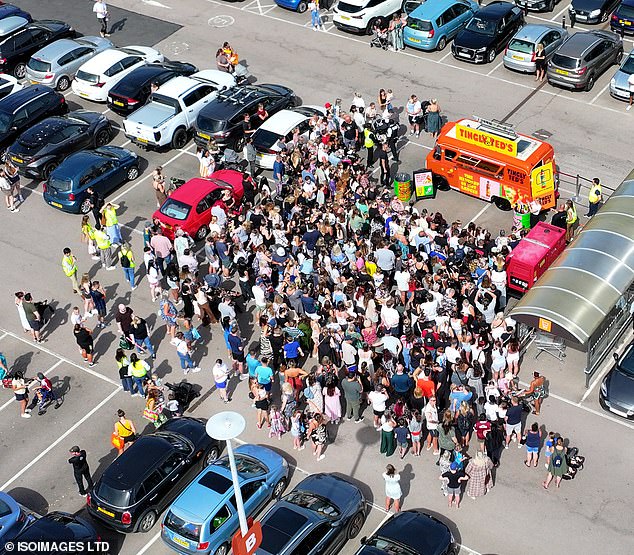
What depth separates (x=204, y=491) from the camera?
2069 cm

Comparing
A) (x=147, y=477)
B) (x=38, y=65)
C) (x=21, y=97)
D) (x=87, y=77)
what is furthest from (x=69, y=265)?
(x=38, y=65)

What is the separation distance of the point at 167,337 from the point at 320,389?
583 centimetres

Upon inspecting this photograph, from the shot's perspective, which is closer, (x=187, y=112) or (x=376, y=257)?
(x=376, y=257)

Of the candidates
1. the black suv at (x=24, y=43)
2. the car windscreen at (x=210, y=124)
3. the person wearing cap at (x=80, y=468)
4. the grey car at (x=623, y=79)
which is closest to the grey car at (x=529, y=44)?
the grey car at (x=623, y=79)

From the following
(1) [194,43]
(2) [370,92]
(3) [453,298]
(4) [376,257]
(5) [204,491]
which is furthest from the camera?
(1) [194,43]

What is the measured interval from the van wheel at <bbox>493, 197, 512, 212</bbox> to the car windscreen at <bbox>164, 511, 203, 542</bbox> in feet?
48.4

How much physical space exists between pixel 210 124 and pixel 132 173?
3055mm

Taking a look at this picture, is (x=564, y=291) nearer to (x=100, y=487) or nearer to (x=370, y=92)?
(x=100, y=487)

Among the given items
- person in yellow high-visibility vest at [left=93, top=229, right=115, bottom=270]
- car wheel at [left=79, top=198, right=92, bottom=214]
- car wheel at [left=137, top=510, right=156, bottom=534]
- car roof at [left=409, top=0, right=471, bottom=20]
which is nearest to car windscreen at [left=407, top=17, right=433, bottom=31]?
car roof at [left=409, top=0, right=471, bottom=20]

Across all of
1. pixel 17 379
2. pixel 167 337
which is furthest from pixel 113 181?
pixel 17 379

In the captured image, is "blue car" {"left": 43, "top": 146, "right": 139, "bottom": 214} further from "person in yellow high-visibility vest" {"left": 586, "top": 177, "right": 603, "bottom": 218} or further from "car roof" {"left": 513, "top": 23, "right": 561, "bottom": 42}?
"car roof" {"left": 513, "top": 23, "right": 561, "bottom": 42}

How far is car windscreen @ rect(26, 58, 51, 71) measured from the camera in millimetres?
37938

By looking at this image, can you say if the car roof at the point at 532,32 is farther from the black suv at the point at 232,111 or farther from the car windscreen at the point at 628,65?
the black suv at the point at 232,111

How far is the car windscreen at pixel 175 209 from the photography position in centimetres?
2928
